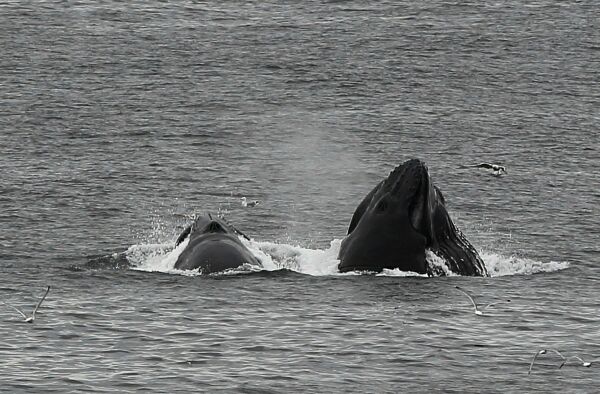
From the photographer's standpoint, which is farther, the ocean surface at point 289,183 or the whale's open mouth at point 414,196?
the whale's open mouth at point 414,196

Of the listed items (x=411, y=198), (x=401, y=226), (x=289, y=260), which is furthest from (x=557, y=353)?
(x=289, y=260)

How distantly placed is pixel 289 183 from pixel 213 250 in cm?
1605

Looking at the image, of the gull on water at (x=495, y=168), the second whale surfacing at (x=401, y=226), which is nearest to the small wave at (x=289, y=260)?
the second whale surfacing at (x=401, y=226)

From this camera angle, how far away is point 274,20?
3093 inches

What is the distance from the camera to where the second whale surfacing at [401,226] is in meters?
30.6

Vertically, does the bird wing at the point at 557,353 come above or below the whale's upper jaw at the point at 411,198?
below

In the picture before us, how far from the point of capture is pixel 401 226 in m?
30.5

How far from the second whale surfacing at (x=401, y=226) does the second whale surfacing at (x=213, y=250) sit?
2.67m

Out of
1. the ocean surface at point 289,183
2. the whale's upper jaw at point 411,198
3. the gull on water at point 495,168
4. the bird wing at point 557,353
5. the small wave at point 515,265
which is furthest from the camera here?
the gull on water at point 495,168

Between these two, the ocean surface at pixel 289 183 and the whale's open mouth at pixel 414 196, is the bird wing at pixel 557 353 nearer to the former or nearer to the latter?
the ocean surface at pixel 289 183

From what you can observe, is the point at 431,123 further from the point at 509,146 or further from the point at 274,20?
the point at 274,20

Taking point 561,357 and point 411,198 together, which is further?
point 411,198

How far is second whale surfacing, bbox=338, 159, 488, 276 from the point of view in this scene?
3062cm

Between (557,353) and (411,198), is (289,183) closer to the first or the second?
(411,198)
